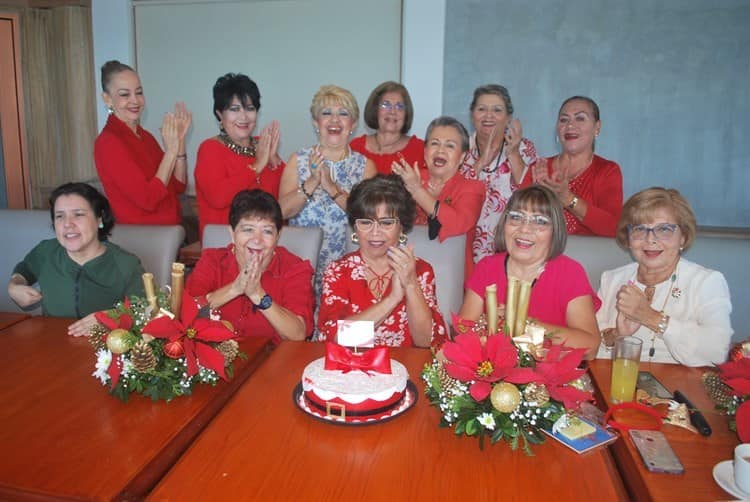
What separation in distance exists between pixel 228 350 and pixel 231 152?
58.8 inches

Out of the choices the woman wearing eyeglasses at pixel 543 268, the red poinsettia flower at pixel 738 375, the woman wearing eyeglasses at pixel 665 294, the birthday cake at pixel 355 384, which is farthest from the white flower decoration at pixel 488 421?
the woman wearing eyeglasses at pixel 665 294

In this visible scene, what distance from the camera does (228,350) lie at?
1700 mm

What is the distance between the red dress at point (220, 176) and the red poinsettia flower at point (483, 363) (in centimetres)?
182

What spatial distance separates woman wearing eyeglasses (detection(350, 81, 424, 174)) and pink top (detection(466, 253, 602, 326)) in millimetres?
1096

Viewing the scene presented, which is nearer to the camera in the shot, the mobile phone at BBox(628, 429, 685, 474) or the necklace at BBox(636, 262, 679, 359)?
the mobile phone at BBox(628, 429, 685, 474)

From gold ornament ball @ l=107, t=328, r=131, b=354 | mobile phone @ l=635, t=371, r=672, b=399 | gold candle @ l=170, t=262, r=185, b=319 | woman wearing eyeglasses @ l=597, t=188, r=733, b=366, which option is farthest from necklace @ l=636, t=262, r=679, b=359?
gold ornament ball @ l=107, t=328, r=131, b=354

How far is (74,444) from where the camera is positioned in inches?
53.2

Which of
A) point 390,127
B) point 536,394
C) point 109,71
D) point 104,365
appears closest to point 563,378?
point 536,394

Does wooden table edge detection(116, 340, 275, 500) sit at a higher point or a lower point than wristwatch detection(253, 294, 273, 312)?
lower

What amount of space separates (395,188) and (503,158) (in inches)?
35.9

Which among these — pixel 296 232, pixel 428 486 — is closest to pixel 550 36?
pixel 296 232

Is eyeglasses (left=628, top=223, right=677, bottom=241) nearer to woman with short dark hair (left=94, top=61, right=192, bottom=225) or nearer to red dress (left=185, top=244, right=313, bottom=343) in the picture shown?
red dress (left=185, top=244, right=313, bottom=343)

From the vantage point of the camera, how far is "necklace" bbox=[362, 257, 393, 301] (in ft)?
7.31

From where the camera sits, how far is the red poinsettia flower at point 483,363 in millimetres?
1329
